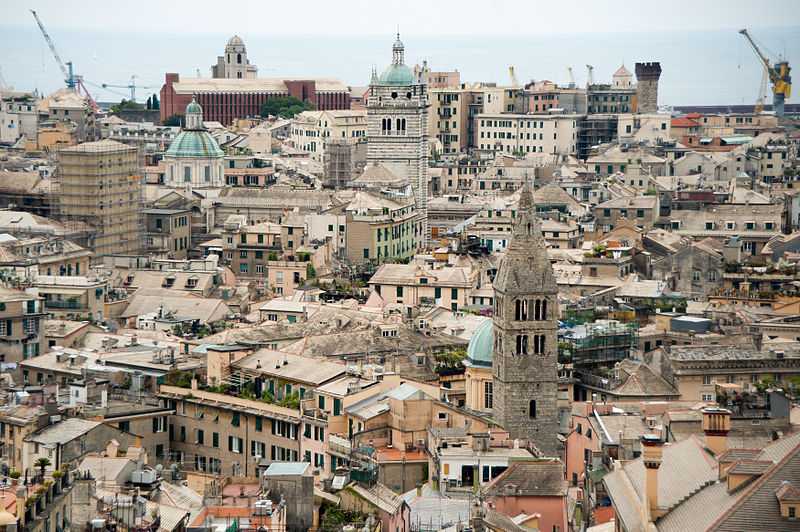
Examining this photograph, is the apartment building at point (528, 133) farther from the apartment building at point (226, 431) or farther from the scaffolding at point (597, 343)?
the apartment building at point (226, 431)

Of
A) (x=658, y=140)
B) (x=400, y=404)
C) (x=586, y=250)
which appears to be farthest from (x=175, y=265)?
(x=658, y=140)

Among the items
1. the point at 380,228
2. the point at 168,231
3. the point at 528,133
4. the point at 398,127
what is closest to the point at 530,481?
the point at 380,228

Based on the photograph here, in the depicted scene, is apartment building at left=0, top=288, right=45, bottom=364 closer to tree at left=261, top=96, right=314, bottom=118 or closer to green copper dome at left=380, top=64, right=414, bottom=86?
green copper dome at left=380, top=64, right=414, bottom=86

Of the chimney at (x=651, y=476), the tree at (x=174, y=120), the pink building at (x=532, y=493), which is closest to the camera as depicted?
the chimney at (x=651, y=476)

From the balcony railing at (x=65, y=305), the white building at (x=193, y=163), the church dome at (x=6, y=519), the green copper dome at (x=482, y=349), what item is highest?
the white building at (x=193, y=163)

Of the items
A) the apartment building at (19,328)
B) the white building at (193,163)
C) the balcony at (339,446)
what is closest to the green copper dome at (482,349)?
the balcony at (339,446)

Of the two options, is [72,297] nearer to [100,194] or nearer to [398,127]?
[100,194]
